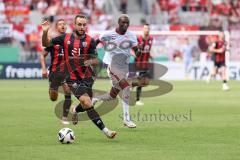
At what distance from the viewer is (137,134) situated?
567 inches

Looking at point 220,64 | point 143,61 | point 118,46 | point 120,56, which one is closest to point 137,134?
point 118,46

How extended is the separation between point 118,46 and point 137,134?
9.97ft

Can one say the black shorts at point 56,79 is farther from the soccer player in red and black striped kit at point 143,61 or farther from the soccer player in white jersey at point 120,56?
the soccer player in red and black striped kit at point 143,61

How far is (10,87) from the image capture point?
3238 cm

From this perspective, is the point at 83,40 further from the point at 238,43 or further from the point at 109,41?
the point at 238,43

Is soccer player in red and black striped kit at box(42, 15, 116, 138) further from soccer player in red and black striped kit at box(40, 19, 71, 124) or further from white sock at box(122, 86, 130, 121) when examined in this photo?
soccer player in red and black striped kit at box(40, 19, 71, 124)

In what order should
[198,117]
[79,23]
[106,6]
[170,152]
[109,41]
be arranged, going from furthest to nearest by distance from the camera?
[106,6], [198,117], [109,41], [79,23], [170,152]

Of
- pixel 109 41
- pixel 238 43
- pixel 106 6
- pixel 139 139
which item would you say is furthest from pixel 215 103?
pixel 106 6

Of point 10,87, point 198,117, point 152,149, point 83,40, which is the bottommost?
point 10,87

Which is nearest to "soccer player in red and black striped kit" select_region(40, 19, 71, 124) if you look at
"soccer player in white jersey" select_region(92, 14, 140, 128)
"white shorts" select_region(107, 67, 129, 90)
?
"soccer player in white jersey" select_region(92, 14, 140, 128)

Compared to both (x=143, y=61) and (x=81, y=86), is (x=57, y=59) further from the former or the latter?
(x=143, y=61)

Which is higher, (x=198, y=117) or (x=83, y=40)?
(x=83, y=40)

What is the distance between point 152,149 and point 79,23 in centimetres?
271

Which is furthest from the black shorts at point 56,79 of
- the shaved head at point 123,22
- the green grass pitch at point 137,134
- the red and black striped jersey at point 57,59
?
the shaved head at point 123,22
